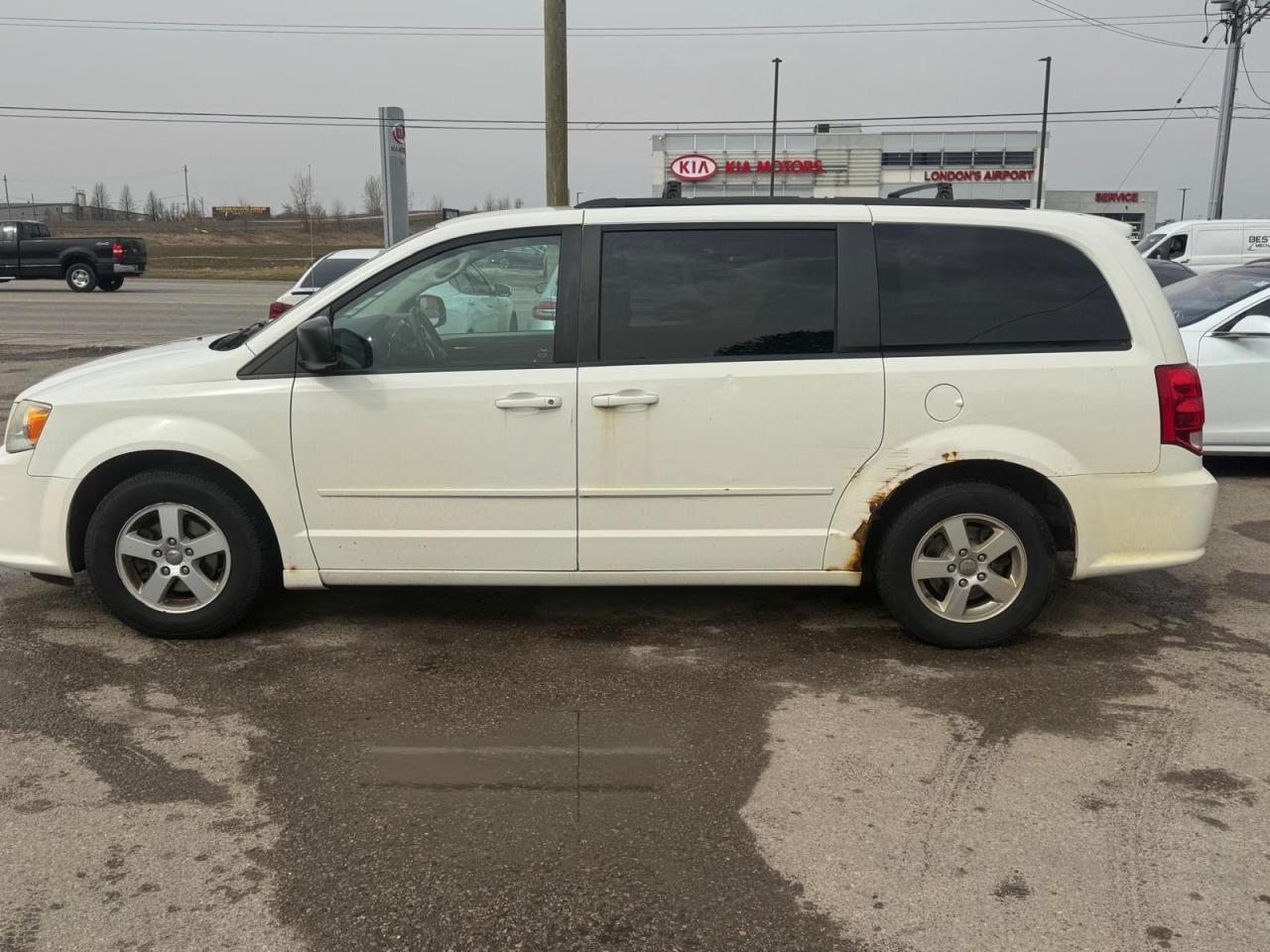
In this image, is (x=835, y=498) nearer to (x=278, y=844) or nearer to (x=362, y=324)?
(x=362, y=324)

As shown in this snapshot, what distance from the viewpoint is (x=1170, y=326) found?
14.9 feet

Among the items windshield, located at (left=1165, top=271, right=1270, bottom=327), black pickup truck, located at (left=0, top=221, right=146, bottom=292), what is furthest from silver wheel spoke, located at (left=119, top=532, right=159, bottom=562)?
black pickup truck, located at (left=0, top=221, right=146, bottom=292)

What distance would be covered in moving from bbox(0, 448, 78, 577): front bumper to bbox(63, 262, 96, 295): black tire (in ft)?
88.8

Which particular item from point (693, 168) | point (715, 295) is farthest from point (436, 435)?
point (693, 168)

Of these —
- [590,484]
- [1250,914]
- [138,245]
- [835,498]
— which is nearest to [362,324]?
[590,484]

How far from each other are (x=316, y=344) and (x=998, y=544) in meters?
2.93

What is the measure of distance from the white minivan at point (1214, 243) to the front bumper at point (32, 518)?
2065 centimetres

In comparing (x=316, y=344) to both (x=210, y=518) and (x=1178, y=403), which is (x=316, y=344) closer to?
(x=210, y=518)

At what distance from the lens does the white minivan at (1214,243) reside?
2066 cm

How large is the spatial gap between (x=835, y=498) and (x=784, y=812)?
61.7 inches

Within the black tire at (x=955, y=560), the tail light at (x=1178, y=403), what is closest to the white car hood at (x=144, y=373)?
the black tire at (x=955, y=560)

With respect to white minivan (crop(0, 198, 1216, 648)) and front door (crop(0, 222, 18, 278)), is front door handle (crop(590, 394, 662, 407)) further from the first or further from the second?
front door (crop(0, 222, 18, 278))

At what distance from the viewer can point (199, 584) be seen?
4.66 meters

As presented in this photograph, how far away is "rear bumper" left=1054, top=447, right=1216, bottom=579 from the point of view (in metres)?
4.54
